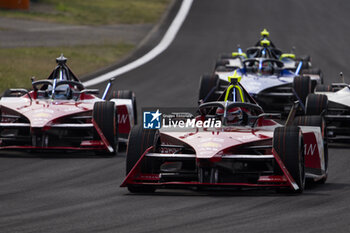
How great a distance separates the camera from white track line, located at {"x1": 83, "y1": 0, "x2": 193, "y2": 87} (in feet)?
99.9

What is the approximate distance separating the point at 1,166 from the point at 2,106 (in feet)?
7.38

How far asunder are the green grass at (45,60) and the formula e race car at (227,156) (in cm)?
1449

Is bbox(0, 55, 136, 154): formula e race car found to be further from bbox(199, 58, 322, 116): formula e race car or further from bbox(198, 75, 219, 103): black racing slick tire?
bbox(199, 58, 322, 116): formula e race car

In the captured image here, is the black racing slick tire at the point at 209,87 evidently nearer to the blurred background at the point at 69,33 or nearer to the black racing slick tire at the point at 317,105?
the black racing slick tire at the point at 317,105

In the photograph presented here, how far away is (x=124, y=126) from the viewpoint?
1814cm

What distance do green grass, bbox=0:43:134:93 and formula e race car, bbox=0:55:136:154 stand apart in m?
8.96

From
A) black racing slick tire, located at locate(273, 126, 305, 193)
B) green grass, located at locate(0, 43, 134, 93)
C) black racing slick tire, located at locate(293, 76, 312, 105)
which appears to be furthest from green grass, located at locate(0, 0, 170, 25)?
black racing slick tire, located at locate(273, 126, 305, 193)

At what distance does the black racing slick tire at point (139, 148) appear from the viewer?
40.1 feet

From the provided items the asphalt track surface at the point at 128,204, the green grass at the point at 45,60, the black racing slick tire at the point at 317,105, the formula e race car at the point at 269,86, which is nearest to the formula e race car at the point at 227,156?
the asphalt track surface at the point at 128,204

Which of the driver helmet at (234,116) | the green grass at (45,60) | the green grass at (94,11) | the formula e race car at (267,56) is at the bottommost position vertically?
the green grass at (45,60)

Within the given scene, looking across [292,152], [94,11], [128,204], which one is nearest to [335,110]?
[292,152]

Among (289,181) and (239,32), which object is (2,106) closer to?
(289,181)

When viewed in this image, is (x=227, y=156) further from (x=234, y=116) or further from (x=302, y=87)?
(x=302, y=87)

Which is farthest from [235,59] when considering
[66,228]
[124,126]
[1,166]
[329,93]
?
[66,228]
